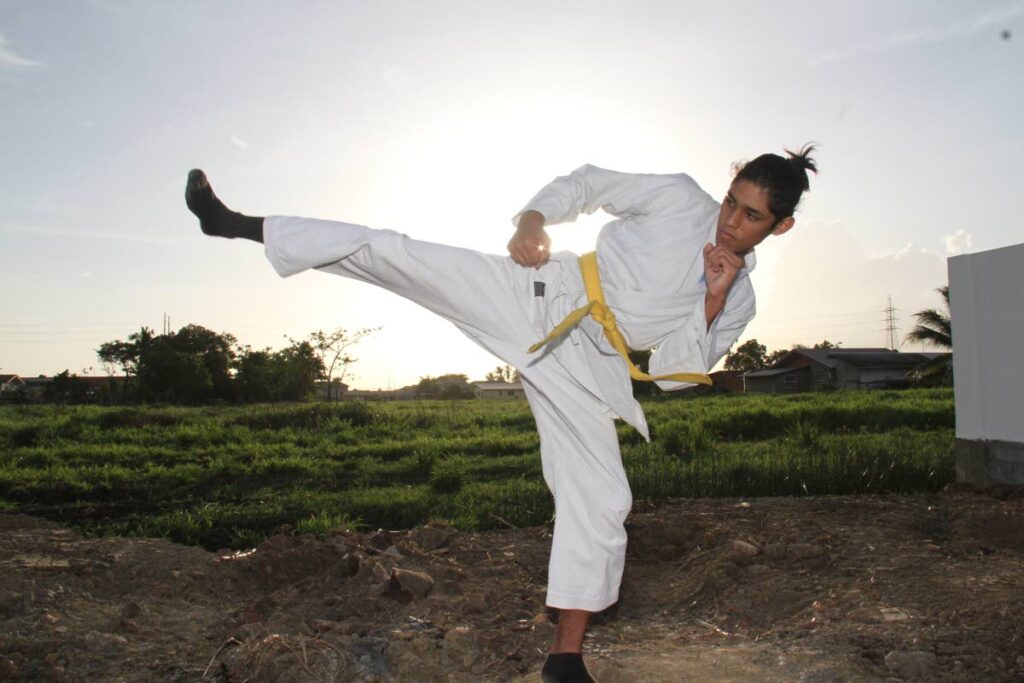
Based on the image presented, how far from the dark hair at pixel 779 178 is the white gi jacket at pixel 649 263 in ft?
0.65

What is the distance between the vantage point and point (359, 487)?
899 centimetres

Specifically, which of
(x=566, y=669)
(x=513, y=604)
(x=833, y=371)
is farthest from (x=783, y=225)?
(x=833, y=371)

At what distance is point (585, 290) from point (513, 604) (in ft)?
6.47

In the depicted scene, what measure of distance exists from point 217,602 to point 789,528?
352 cm

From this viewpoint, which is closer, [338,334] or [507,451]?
[507,451]

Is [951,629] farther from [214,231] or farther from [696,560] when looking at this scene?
[214,231]

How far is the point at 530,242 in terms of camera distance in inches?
100

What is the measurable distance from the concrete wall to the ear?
15.2 ft

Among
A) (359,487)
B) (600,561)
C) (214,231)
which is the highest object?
(214,231)

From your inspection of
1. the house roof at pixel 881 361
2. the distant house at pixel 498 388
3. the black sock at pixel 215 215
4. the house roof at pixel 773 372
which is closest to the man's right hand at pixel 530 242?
the black sock at pixel 215 215

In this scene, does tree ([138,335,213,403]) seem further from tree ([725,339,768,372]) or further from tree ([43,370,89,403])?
tree ([725,339,768,372])

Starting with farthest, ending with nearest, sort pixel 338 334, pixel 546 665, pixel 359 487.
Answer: pixel 338 334 < pixel 359 487 < pixel 546 665

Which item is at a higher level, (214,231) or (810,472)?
(214,231)

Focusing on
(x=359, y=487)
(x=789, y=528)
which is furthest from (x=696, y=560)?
(x=359, y=487)
